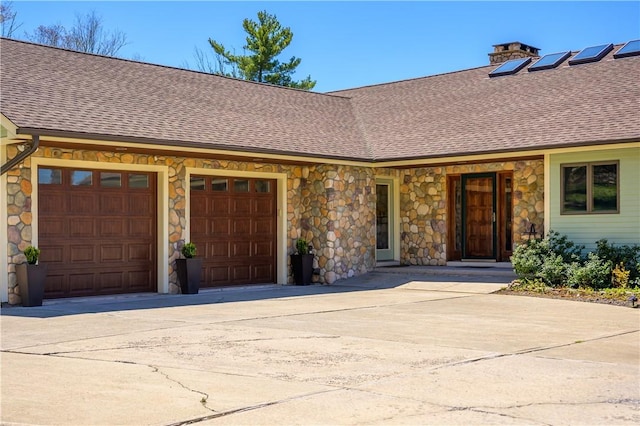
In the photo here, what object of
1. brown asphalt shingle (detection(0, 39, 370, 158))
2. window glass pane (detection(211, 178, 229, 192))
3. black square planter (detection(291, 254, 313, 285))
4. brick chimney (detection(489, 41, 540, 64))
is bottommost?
black square planter (detection(291, 254, 313, 285))

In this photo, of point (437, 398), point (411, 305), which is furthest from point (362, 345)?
point (411, 305)

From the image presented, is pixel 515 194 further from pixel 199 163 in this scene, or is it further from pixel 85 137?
pixel 85 137

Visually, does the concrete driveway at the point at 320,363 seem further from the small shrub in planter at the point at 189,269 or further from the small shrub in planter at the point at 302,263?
the small shrub in planter at the point at 302,263

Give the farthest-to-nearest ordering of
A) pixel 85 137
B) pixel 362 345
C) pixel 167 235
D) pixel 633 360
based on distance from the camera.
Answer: pixel 167 235 < pixel 85 137 < pixel 362 345 < pixel 633 360

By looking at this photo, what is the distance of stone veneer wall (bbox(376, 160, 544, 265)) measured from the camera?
18672 millimetres

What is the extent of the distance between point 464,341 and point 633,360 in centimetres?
204

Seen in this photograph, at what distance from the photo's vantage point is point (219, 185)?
17531 mm

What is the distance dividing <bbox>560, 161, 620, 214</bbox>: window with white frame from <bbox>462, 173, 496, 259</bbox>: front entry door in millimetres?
3106

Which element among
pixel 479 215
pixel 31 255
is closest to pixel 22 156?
pixel 31 255

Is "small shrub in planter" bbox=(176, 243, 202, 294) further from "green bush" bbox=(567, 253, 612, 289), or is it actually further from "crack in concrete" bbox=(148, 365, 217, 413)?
"crack in concrete" bbox=(148, 365, 217, 413)

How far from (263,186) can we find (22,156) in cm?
646

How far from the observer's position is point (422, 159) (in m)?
18.4

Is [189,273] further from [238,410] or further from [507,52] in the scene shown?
[507,52]

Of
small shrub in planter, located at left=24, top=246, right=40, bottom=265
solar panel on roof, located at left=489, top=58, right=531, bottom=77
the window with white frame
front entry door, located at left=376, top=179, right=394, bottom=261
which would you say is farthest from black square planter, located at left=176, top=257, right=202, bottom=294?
solar panel on roof, located at left=489, top=58, right=531, bottom=77
